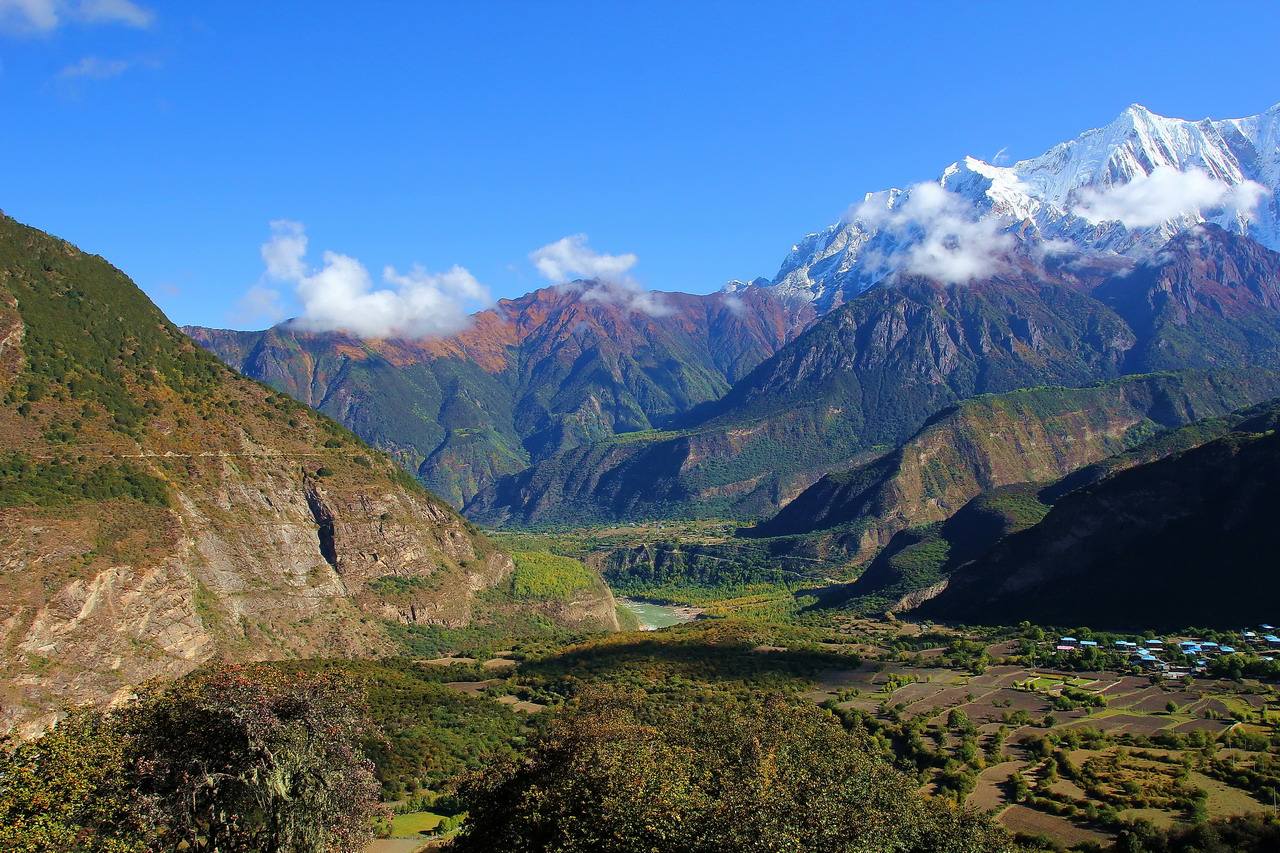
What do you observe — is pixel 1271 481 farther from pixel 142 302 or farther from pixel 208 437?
pixel 142 302

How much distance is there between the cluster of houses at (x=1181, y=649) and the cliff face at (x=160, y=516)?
100877mm

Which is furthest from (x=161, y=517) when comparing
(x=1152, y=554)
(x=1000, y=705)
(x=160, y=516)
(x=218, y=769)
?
(x=1152, y=554)

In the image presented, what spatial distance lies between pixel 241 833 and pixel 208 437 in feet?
333

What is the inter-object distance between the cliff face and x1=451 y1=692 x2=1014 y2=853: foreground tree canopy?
2249 inches

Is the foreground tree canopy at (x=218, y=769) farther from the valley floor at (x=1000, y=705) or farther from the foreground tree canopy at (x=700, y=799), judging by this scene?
the valley floor at (x=1000, y=705)

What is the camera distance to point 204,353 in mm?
166125

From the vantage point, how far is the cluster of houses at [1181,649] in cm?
12181

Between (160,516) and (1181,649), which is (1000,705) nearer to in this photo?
(1181,649)

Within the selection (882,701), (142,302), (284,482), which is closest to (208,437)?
(284,482)

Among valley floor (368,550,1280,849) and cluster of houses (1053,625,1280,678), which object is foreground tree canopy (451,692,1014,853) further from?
cluster of houses (1053,625,1280,678)

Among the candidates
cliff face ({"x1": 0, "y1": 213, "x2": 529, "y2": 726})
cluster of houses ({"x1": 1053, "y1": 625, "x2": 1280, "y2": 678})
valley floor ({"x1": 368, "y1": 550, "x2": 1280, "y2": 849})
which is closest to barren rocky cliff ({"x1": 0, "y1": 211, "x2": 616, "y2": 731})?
cliff face ({"x1": 0, "y1": 213, "x2": 529, "y2": 726})

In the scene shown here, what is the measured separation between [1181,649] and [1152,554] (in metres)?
41.3

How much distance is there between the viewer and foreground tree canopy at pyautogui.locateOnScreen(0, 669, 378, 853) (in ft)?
148

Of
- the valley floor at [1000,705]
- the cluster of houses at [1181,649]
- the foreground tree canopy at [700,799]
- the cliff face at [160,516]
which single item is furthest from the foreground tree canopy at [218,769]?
the cluster of houses at [1181,649]
